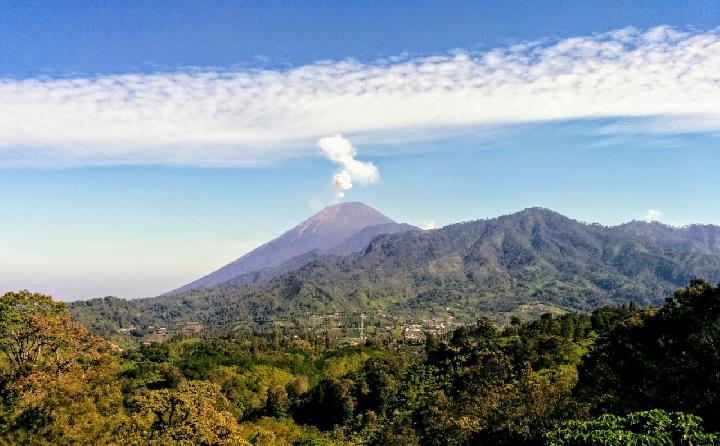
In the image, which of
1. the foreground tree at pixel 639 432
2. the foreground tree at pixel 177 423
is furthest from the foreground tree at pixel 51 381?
the foreground tree at pixel 639 432

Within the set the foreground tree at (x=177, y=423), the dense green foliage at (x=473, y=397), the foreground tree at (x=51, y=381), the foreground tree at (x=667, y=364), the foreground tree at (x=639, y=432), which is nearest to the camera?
the foreground tree at (x=639, y=432)

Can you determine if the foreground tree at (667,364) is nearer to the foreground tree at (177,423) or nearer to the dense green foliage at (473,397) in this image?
the dense green foliage at (473,397)

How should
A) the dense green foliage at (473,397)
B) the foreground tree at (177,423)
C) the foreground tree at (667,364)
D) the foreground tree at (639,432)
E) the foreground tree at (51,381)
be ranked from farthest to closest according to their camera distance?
the foreground tree at (667,364) → the foreground tree at (51,381) → the dense green foliage at (473,397) → the foreground tree at (177,423) → the foreground tree at (639,432)

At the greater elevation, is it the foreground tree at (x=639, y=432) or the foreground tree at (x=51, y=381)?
the foreground tree at (x=51, y=381)

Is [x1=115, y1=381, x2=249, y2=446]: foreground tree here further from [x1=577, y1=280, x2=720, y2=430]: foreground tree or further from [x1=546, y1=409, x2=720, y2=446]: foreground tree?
[x1=577, y1=280, x2=720, y2=430]: foreground tree

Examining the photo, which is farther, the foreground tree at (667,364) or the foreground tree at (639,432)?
the foreground tree at (667,364)

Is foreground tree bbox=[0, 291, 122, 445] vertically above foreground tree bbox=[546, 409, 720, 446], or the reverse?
foreground tree bbox=[0, 291, 122, 445]

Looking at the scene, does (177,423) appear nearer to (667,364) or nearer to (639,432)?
(639,432)

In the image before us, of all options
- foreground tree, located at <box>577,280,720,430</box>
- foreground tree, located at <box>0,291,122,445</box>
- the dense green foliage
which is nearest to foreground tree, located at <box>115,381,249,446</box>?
the dense green foliage

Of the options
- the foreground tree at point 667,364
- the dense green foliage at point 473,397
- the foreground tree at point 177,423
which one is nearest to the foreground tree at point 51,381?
the dense green foliage at point 473,397

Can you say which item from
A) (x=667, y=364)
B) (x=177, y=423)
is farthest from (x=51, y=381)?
(x=667, y=364)

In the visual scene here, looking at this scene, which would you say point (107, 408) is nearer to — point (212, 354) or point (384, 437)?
point (384, 437)
